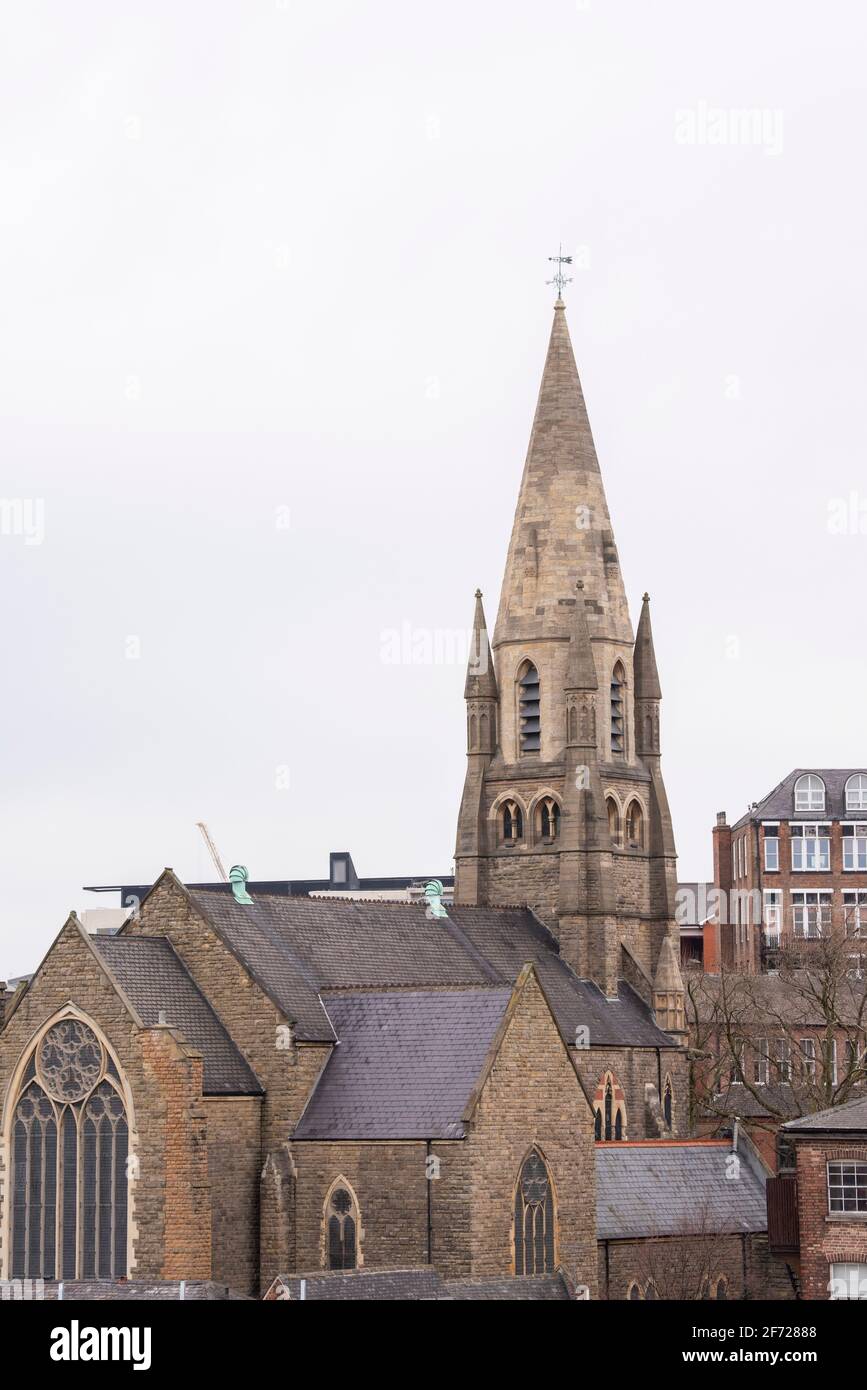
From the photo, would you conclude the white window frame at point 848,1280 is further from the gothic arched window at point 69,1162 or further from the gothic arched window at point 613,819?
the gothic arched window at point 613,819

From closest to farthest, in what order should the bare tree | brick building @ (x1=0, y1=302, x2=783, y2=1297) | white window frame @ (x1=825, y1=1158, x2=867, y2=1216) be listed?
brick building @ (x1=0, y1=302, x2=783, y2=1297) → white window frame @ (x1=825, y1=1158, x2=867, y2=1216) → the bare tree

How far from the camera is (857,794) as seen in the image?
146m

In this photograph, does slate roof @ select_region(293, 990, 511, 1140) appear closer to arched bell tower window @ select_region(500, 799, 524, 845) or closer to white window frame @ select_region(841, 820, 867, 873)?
arched bell tower window @ select_region(500, 799, 524, 845)

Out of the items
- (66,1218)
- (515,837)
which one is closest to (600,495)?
(515,837)

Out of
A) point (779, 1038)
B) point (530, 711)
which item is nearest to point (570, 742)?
point (530, 711)

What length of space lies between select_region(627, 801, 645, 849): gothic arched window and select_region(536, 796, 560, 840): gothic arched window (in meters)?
2.97

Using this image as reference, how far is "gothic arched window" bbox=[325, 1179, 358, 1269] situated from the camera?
56.9m

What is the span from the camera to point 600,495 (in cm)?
8850

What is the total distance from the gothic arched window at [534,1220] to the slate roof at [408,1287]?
2.33ft

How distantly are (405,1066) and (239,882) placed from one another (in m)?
9.91

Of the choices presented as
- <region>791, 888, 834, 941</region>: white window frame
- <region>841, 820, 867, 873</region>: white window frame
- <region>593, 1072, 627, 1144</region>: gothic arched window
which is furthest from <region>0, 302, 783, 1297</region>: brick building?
<region>841, 820, 867, 873</region>: white window frame

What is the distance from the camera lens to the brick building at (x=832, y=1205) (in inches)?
2338

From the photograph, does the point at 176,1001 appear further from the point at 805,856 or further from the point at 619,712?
the point at 805,856
